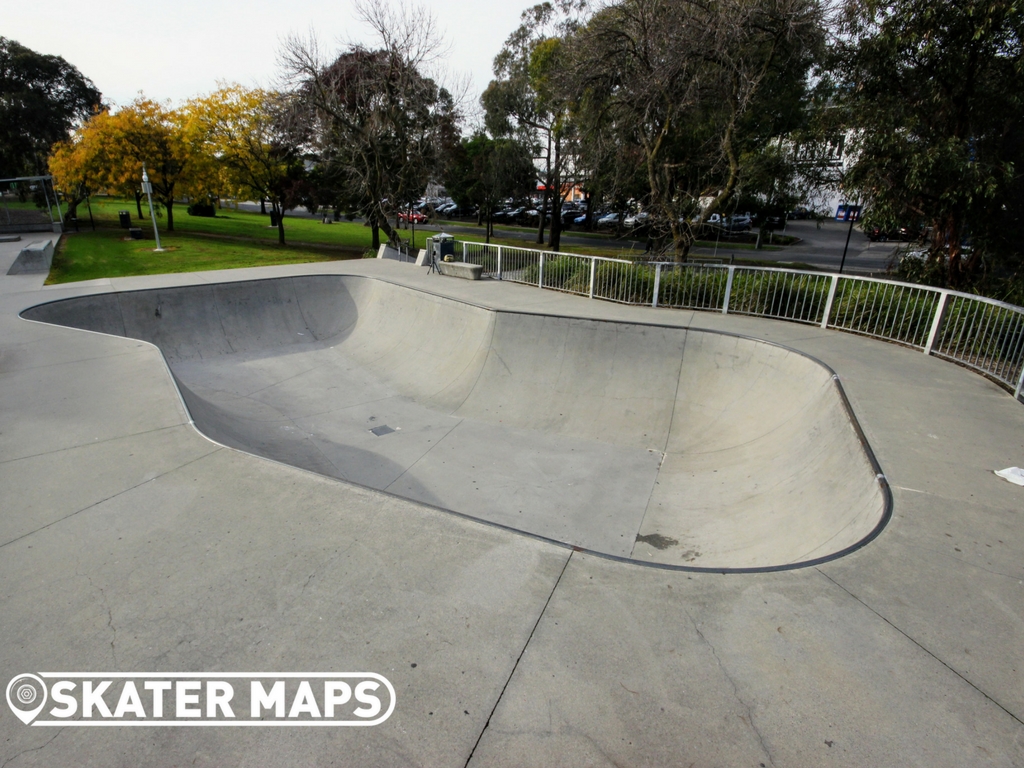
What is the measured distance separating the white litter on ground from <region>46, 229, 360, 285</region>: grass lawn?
66.1 ft

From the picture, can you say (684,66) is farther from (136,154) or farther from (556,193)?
(136,154)

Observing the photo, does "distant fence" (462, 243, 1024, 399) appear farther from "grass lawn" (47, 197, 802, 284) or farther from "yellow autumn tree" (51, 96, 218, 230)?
"yellow autumn tree" (51, 96, 218, 230)

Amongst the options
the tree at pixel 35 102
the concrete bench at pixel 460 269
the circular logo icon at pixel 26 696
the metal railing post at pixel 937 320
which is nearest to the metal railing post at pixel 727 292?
the metal railing post at pixel 937 320

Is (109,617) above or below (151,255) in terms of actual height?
below

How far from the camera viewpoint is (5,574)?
3.52 meters

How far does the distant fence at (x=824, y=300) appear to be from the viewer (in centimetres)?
745

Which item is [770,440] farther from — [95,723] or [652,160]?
[652,160]

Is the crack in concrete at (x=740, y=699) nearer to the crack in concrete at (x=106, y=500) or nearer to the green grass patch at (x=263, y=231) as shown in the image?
the crack in concrete at (x=106, y=500)

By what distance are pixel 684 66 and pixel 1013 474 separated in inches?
459

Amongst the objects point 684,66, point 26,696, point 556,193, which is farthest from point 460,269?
point 556,193

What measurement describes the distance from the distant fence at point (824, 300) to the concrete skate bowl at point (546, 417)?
7.28 feet

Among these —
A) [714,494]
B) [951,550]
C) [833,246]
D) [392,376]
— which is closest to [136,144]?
[392,376]

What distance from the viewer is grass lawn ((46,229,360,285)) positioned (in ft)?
57.8

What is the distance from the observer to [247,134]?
24.4 metres
